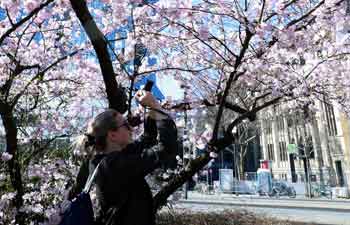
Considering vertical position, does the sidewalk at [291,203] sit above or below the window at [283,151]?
below

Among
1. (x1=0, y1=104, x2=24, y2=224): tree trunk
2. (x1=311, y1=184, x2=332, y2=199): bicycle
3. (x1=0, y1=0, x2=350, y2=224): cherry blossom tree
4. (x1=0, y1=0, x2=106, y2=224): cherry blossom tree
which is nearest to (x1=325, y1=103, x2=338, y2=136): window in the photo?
(x1=311, y1=184, x2=332, y2=199): bicycle

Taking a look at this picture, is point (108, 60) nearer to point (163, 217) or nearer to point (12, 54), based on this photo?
point (12, 54)

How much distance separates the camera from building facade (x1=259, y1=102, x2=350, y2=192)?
28.8 m

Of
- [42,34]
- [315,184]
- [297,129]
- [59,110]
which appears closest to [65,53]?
[42,34]

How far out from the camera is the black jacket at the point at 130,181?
4.77 feet

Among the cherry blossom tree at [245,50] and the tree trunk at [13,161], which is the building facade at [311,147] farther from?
the tree trunk at [13,161]

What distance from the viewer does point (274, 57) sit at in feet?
16.5

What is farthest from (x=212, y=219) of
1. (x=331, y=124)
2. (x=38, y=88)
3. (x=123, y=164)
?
(x=331, y=124)

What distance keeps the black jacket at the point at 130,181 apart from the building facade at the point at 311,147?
76.8 feet

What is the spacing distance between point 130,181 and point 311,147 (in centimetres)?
3581

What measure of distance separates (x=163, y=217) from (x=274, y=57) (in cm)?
426

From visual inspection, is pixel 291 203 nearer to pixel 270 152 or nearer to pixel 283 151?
pixel 283 151

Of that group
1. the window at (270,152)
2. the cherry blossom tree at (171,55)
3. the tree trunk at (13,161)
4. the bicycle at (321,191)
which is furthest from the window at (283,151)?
the tree trunk at (13,161)

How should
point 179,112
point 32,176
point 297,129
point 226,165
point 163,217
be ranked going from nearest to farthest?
point 32,176 < point 179,112 < point 163,217 < point 297,129 < point 226,165
